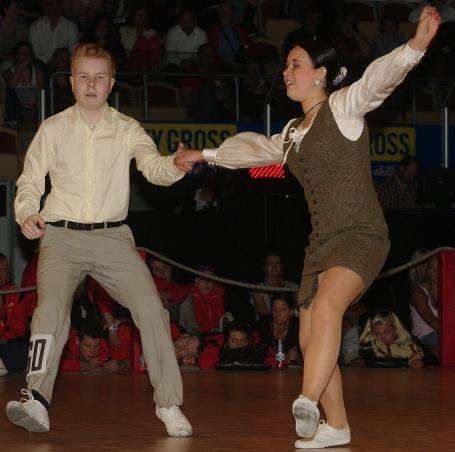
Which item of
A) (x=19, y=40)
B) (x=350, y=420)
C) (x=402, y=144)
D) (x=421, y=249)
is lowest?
(x=350, y=420)

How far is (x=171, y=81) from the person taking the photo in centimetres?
1261

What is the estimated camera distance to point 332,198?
18.3ft

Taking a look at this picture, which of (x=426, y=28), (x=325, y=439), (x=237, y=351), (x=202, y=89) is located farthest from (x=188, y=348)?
(x=426, y=28)

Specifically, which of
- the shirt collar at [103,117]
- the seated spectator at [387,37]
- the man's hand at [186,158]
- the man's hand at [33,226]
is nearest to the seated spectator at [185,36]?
the seated spectator at [387,37]

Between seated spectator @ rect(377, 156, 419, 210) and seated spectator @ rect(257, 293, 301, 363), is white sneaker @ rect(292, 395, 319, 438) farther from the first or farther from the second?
seated spectator @ rect(377, 156, 419, 210)

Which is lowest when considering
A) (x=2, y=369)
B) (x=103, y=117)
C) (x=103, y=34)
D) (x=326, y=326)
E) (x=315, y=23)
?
(x=2, y=369)

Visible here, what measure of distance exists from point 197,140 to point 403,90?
94.0 inches

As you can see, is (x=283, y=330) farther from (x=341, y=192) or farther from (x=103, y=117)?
(x=341, y=192)

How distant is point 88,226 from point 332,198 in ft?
4.57

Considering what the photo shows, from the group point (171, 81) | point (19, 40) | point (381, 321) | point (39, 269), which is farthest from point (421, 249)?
point (39, 269)

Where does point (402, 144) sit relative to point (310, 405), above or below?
above

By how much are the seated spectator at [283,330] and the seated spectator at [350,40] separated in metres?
4.64

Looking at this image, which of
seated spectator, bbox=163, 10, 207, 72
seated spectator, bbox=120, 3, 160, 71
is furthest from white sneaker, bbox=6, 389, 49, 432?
seated spectator, bbox=163, 10, 207, 72

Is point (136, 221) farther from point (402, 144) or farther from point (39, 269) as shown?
point (39, 269)
